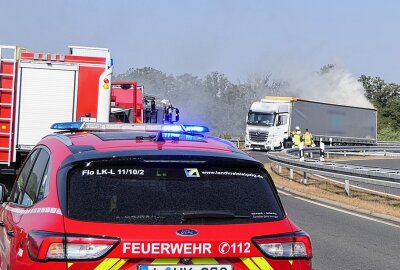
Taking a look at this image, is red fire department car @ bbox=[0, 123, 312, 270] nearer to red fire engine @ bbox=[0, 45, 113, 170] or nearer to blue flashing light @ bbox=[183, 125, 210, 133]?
blue flashing light @ bbox=[183, 125, 210, 133]

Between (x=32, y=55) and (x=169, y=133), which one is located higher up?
(x=32, y=55)

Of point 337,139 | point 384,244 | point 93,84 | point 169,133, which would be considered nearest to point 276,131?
point 337,139

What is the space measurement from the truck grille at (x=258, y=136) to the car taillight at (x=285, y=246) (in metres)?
42.7

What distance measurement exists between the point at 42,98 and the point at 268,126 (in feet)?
111

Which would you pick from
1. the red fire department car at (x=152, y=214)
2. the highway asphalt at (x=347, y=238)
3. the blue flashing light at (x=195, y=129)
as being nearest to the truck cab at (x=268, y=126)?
the highway asphalt at (x=347, y=238)

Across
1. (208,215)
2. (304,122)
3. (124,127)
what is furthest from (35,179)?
(304,122)

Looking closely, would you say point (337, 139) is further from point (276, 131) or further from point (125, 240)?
point (125, 240)

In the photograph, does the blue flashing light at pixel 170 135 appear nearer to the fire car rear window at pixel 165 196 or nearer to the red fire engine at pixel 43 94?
the fire car rear window at pixel 165 196

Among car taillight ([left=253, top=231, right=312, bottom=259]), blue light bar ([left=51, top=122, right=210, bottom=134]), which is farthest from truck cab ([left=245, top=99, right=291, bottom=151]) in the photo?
car taillight ([left=253, top=231, right=312, bottom=259])

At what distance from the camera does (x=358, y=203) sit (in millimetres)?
16234

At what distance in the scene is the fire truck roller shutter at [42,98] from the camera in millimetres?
13516

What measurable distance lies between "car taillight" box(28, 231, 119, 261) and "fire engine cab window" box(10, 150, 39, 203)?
1.36 meters

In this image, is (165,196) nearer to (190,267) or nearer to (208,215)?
(208,215)

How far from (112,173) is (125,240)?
17.9 inches
